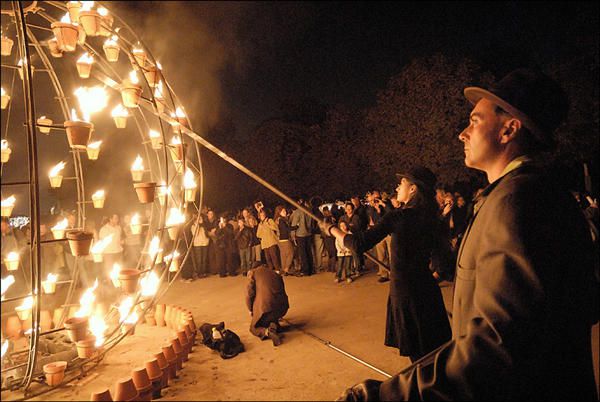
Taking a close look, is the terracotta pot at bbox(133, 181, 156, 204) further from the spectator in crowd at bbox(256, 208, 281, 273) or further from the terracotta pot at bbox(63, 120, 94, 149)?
the spectator in crowd at bbox(256, 208, 281, 273)

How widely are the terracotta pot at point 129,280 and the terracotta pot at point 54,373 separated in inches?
56.4

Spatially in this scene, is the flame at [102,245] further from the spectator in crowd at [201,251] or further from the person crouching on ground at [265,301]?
the spectator in crowd at [201,251]

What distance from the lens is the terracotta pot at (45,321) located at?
6363 mm

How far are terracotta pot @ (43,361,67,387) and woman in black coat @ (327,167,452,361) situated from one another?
3601 mm

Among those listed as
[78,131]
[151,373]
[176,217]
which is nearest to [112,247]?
[176,217]

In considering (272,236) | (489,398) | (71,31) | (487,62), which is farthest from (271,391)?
(487,62)

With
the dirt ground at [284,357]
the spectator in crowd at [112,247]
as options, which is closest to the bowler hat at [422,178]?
the dirt ground at [284,357]

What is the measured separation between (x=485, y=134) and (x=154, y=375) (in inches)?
161

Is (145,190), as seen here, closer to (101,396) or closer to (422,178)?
(101,396)

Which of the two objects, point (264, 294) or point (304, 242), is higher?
point (304, 242)

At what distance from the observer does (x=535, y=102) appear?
1.60 m

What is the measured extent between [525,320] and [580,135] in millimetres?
16488

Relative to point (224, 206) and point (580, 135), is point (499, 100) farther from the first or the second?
point (224, 206)

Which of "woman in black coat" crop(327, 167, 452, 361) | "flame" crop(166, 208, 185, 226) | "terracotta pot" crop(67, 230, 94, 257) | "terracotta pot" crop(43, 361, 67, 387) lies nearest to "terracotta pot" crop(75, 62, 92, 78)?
"terracotta pot" crop(67, 230, 94, 257)
